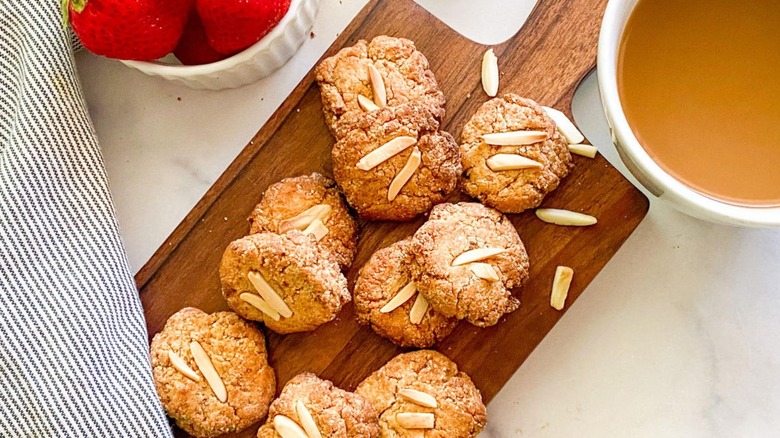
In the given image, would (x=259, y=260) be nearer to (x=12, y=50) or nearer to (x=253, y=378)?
(x=253, y=378)

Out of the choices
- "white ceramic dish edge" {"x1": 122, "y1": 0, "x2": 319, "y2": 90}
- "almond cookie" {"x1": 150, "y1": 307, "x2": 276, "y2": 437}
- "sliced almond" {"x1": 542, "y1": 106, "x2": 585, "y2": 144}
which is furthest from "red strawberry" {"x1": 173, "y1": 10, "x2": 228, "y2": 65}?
"sliced almond" {"x1": 542, "y1": 106, "x2": 585, "y2": 144}

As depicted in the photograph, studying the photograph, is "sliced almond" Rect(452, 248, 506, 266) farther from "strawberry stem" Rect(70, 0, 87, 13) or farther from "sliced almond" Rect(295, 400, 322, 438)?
"strawberry stem" Rect(70, 0, 87, 13)

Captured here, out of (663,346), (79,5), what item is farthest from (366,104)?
(663,346)

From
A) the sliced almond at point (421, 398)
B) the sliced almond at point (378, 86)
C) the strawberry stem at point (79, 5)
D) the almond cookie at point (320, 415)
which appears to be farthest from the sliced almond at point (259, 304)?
the strawberry stem at point (79, 5)

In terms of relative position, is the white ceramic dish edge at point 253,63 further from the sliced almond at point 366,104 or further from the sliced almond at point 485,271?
the sliced almond at point 485,271

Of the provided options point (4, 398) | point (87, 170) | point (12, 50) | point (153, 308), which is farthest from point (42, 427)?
point (12, 50)

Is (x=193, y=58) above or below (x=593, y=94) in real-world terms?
above

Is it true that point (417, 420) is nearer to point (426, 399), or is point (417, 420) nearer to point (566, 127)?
point (426, 399)
